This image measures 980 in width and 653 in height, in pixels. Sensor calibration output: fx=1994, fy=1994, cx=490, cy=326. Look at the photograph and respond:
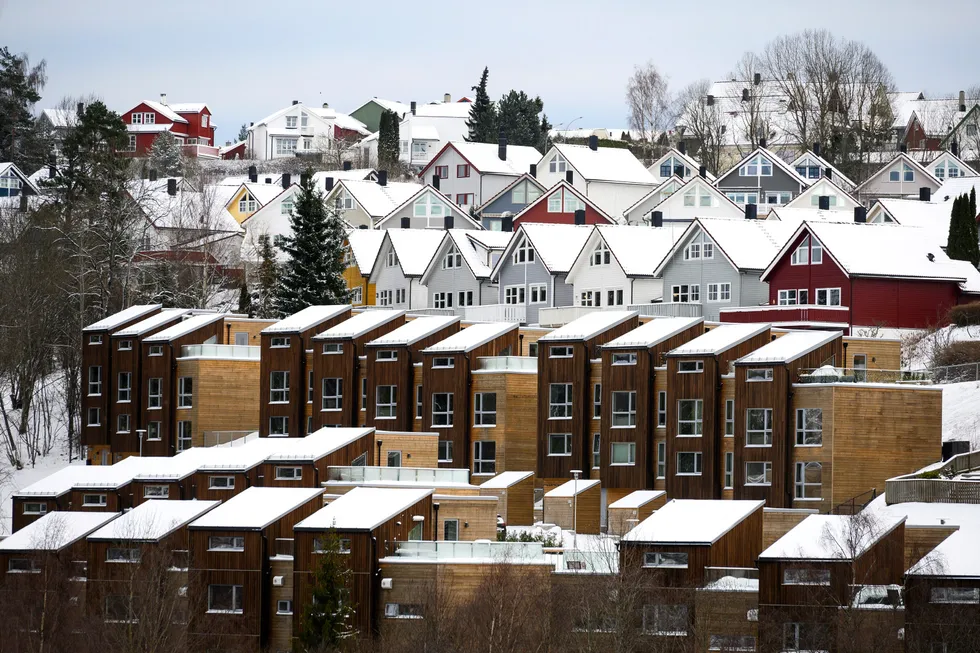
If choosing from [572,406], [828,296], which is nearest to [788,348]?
[572,406]

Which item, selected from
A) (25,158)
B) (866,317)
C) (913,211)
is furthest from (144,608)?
(25,158)

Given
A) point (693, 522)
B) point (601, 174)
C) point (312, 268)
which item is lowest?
point (693, 522)

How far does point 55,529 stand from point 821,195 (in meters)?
50.8

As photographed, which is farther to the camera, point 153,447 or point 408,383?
point 153,447

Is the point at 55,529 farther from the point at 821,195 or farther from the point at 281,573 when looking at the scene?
the point at 821,195

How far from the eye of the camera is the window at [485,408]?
72.5 meters

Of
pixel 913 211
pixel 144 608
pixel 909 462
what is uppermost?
pixel 913 211

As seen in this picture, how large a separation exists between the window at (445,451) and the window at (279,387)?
814 centimetres

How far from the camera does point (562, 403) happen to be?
7075cm

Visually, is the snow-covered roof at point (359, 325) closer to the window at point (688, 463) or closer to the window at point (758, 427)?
the window at point (688, 463)

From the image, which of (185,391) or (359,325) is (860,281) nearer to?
(359,325)

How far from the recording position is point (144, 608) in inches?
2250

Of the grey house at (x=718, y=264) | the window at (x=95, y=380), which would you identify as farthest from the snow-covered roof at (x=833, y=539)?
the window at (x=95, y=380)

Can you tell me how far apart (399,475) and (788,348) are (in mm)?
13511
